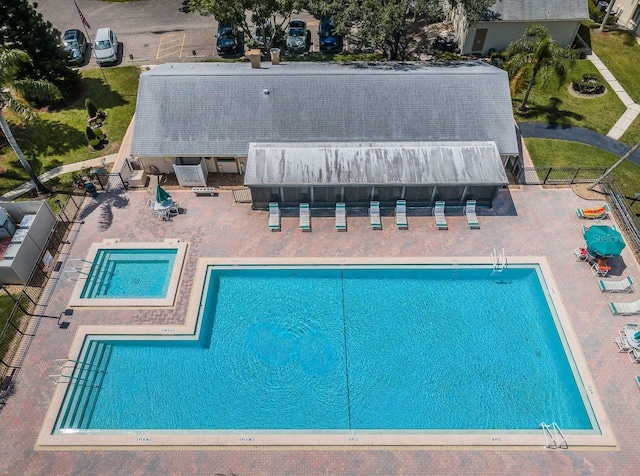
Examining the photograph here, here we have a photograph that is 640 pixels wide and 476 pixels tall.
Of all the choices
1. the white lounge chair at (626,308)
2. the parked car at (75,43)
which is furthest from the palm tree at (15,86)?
the white lounge chair at (626,308)

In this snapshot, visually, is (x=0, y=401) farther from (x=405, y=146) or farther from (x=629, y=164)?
(x=629, y=164)

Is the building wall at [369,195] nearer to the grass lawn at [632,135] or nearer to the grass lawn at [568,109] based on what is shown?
the grass lawn at [568,109]

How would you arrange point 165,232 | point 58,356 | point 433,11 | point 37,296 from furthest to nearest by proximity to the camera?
point 433,11, point 165,232, point 37,296, point 58,356

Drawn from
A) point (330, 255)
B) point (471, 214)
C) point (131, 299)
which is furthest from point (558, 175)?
point (131, 299)

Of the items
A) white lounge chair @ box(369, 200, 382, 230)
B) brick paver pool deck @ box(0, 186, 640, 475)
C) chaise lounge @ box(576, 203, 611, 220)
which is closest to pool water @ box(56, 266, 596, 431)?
brick paver pool deck @ box(0, 186, 640, 475)

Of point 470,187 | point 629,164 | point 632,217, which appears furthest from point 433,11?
point 632,217

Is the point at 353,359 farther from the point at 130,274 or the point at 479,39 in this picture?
the point at 479,39
